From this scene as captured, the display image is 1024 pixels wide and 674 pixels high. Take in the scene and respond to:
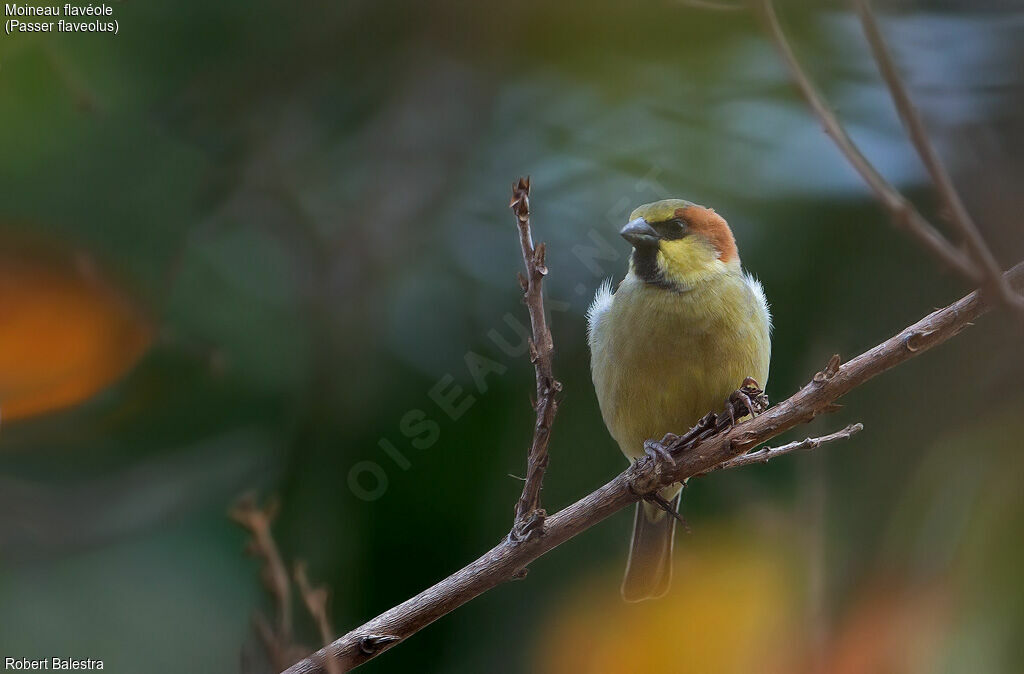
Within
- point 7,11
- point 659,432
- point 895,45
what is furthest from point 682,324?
point 7,11

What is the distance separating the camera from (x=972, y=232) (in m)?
1.32

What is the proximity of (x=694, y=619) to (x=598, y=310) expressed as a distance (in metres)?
0.98

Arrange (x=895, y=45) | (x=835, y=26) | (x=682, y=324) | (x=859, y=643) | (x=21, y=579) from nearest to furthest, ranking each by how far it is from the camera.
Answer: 1. (x=859, y=643)
2. (x=682, y=324)
3. (x=21, y=579)
4. (x=895, y=45)
5. (x=835, y=26)

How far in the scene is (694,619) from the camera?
3074 mm

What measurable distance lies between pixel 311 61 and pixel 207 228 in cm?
74

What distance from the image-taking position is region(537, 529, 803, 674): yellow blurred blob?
2746 millimetres

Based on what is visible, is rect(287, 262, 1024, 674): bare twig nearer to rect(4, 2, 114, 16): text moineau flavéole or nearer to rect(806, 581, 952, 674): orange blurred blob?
rect(806, 581, 952, 674): orange blurred blob

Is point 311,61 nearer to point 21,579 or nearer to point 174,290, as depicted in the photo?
point 174,290

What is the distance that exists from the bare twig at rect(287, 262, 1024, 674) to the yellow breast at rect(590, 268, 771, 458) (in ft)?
2.05

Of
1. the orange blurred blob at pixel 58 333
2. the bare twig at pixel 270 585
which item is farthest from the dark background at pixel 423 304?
the bare twig at pixel 270 585

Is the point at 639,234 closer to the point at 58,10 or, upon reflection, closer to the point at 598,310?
the point at 598,310

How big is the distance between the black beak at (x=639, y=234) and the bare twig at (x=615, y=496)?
0.92m

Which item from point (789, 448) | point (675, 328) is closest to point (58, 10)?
point (675, 328)

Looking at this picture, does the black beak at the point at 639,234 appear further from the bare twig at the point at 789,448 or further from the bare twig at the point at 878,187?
the bare twig at the point at 878,187
